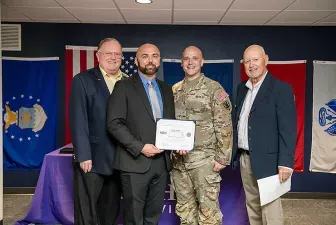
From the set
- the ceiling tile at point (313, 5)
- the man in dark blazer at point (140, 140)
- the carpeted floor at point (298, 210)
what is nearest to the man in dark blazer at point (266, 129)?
the man in dark blazer at point (140, 140)

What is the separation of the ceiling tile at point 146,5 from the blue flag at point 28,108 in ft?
5.30

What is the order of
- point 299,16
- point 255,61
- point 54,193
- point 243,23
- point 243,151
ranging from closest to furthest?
point 255,61, point 243,151, point 54,193, point 299,16, point 243,23

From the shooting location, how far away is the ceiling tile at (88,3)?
358cm

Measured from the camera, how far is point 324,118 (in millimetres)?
4801

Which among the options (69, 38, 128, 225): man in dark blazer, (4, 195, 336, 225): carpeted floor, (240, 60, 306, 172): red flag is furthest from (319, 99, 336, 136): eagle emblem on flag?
(69, 38, 128, 225): man in dark blazer

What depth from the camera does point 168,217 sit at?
331 centimetres

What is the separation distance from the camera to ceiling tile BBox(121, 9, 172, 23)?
158 inches

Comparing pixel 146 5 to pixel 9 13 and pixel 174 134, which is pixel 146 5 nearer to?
pixel 9 13

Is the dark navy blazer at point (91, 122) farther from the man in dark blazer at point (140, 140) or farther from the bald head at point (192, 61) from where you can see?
the bald head at point (192, 61)

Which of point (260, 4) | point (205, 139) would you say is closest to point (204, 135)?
point (205, 139)

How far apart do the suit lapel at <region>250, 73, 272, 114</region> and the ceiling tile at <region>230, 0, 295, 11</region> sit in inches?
53.0

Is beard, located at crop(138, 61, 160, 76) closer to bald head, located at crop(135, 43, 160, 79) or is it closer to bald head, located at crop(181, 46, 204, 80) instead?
bald head, located at crop(135, 43, 160, 79)

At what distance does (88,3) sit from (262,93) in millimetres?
2184

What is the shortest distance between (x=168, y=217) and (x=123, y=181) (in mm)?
1131
